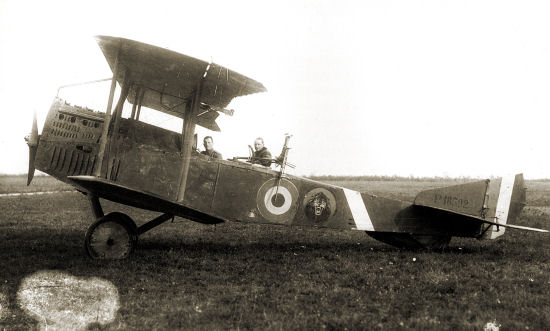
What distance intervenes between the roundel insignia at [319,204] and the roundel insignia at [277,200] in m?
0.23

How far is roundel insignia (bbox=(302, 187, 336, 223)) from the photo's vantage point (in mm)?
7152

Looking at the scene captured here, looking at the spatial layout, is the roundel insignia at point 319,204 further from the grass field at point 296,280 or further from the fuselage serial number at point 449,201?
the fuselage serial number at point 449,201

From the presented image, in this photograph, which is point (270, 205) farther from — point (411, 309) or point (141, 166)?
point (411, 309)

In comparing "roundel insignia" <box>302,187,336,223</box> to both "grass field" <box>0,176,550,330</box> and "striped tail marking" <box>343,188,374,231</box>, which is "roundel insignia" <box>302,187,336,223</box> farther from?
"grass field" <box>0,176,550,330</box>

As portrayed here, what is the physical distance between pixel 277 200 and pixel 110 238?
8.50 ft

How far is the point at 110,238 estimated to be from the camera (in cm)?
621

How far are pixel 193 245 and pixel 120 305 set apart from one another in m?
3.43

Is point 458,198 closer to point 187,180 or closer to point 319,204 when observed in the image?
point 319,204

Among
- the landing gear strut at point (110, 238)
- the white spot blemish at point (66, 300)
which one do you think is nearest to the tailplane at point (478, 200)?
the landing gear strut at point (110, 238)

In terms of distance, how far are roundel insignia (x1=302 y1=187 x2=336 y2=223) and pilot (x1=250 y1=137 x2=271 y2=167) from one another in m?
0.90

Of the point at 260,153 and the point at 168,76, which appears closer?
the point at 168,76

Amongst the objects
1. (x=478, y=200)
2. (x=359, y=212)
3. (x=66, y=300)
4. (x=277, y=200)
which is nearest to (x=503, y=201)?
(x=478, y=200)

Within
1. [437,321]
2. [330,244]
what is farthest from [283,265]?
[437,321]

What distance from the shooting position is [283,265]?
6.38 m
